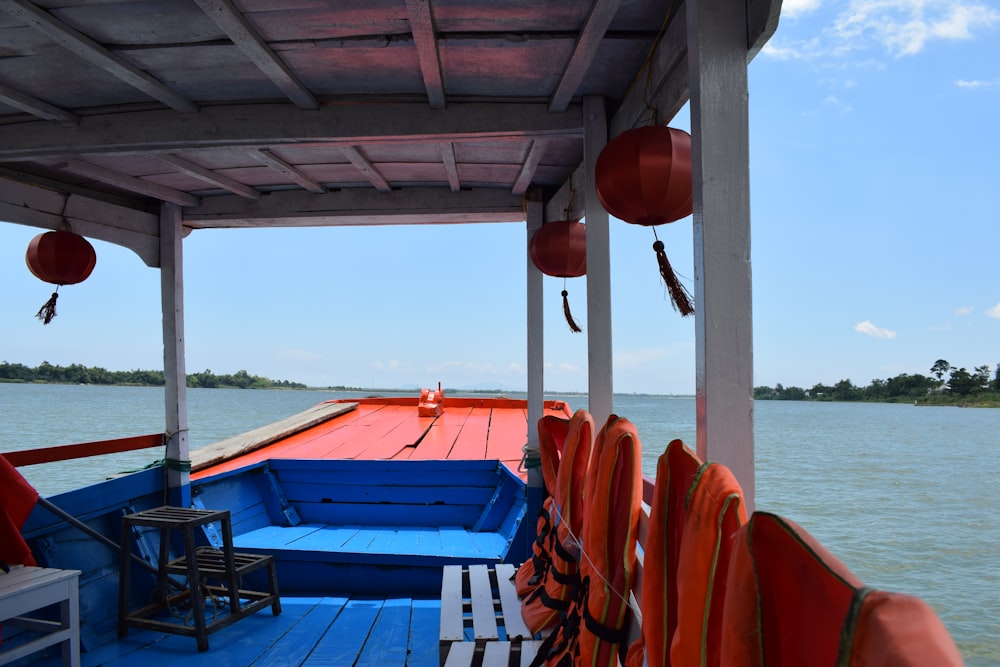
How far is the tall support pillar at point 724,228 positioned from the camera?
1.73 meters

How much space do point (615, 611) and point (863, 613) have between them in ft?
4.02

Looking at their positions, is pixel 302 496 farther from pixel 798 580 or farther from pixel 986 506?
pixel 986 506

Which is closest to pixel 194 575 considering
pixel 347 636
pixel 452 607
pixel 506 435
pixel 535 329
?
pixel 347 636

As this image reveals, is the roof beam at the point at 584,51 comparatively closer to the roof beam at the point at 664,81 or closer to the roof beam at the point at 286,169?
the roof beam at the point at 664,81

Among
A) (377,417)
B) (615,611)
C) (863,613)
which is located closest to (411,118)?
(615,611)

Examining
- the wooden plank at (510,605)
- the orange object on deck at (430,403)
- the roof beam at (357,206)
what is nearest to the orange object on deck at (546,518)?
the wooden plank at (510,605)

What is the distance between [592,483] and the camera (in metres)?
1.97

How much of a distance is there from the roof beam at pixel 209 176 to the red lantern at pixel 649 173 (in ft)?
Result: 8.84

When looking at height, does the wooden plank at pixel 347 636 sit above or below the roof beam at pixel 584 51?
below

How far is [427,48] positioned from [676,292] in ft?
4.42

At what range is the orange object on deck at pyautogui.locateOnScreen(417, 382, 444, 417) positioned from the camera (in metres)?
9.23

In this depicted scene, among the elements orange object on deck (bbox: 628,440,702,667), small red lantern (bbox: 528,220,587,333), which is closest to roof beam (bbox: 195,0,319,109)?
small red lantern (bbox: 528,220,587,333)

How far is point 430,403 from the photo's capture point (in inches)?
372

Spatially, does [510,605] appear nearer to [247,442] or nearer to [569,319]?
[569,319]
